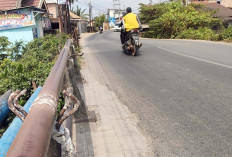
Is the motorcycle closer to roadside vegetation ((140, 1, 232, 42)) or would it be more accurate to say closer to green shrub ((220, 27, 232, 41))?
green shrub ((220, 27, 232, 41))

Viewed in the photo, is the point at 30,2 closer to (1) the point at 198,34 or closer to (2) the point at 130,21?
(2) the point at 130,21

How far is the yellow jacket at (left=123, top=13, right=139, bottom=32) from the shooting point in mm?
9789

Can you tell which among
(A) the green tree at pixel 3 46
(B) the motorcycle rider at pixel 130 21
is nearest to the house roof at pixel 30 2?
(A) the green tree at pixel 3 46

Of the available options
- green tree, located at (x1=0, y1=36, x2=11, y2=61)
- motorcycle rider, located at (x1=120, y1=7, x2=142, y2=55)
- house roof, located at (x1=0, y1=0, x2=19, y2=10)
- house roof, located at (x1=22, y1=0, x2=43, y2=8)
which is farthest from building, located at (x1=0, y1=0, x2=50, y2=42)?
motorcycle rider, located at (x1=120, y1=7, x2=142, y2=55)

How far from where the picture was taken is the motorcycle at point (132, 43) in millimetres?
9672

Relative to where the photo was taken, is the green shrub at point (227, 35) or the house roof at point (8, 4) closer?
the green shrub at point (227, 35)

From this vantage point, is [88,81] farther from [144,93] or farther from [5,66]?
[5,66]

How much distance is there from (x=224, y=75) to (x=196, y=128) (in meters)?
3.27

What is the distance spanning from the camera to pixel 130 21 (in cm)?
984

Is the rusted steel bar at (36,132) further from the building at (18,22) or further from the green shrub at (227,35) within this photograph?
the green shrub at (227,35)

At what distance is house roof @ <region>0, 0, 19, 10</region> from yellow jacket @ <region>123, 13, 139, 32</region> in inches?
440

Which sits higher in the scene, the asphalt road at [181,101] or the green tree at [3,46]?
the green tree at [3,46]

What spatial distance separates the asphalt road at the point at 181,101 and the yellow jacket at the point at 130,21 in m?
2.39

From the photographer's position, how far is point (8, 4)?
679 inches
